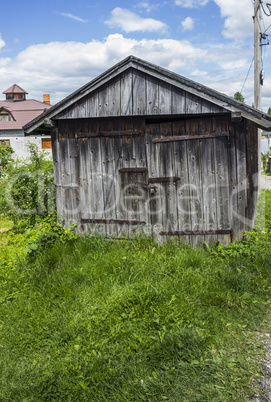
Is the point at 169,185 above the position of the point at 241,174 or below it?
below

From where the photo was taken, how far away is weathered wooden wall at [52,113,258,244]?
21.0 feet

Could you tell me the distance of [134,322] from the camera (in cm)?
429

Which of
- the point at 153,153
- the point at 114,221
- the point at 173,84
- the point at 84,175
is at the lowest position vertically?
the point at 114,221

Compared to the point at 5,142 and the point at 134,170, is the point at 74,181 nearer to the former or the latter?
the point at 134,170

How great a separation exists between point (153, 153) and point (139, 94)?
1128mm

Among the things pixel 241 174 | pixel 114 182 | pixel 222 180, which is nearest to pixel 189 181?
pixel 222 180

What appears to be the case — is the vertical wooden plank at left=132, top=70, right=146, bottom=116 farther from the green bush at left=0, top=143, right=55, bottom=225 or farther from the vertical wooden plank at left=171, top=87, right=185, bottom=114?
the green bush at left=0, top=143, right=55, bottom=225

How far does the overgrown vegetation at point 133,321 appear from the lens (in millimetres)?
3400

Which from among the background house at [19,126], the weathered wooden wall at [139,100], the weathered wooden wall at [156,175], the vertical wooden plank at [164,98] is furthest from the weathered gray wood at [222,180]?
the background house at [19,126]

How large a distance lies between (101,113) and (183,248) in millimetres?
3029

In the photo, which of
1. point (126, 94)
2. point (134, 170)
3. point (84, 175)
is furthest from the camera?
point (84, 175)

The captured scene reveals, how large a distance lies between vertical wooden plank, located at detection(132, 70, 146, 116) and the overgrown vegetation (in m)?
2.56

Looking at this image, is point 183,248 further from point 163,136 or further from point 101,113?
point 101,113

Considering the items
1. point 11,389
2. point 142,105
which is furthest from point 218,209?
point 11,389
